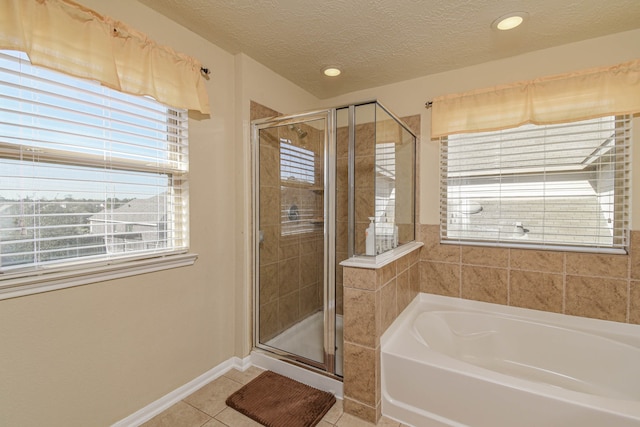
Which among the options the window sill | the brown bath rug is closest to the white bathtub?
the brown bath rug

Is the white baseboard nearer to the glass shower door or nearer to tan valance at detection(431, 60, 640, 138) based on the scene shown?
the glass shower door

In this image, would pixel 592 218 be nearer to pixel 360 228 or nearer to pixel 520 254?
pixel 520 254

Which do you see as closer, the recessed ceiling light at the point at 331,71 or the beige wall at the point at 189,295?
the beige wall at the point at 189,295

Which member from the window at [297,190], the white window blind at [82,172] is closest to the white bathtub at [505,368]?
the window at [297,190]

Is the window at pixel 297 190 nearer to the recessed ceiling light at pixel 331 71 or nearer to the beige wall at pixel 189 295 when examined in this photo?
the beige wall at pixel 189 295

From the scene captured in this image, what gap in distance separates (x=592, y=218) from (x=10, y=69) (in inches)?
134

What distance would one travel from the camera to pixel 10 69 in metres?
1.18

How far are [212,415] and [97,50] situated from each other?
6.83ft

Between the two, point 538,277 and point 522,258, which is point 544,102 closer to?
point 522,258

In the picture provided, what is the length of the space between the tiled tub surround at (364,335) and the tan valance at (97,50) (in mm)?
1521

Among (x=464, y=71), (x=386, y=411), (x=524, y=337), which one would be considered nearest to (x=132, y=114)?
(x=386, y=411)

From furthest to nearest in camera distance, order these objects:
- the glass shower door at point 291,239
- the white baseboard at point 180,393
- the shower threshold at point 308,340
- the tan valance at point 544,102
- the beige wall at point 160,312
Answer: the glass shower door at point 291,239 < the shower threshold at point 308,340 < the tan valance at point 544,102 < the white baseboard at point 180,393 < the beige wall at point 160,312

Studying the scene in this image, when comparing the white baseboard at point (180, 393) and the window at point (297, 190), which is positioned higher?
the window at point (297, 190)

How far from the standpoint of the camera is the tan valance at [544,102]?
1.78m
